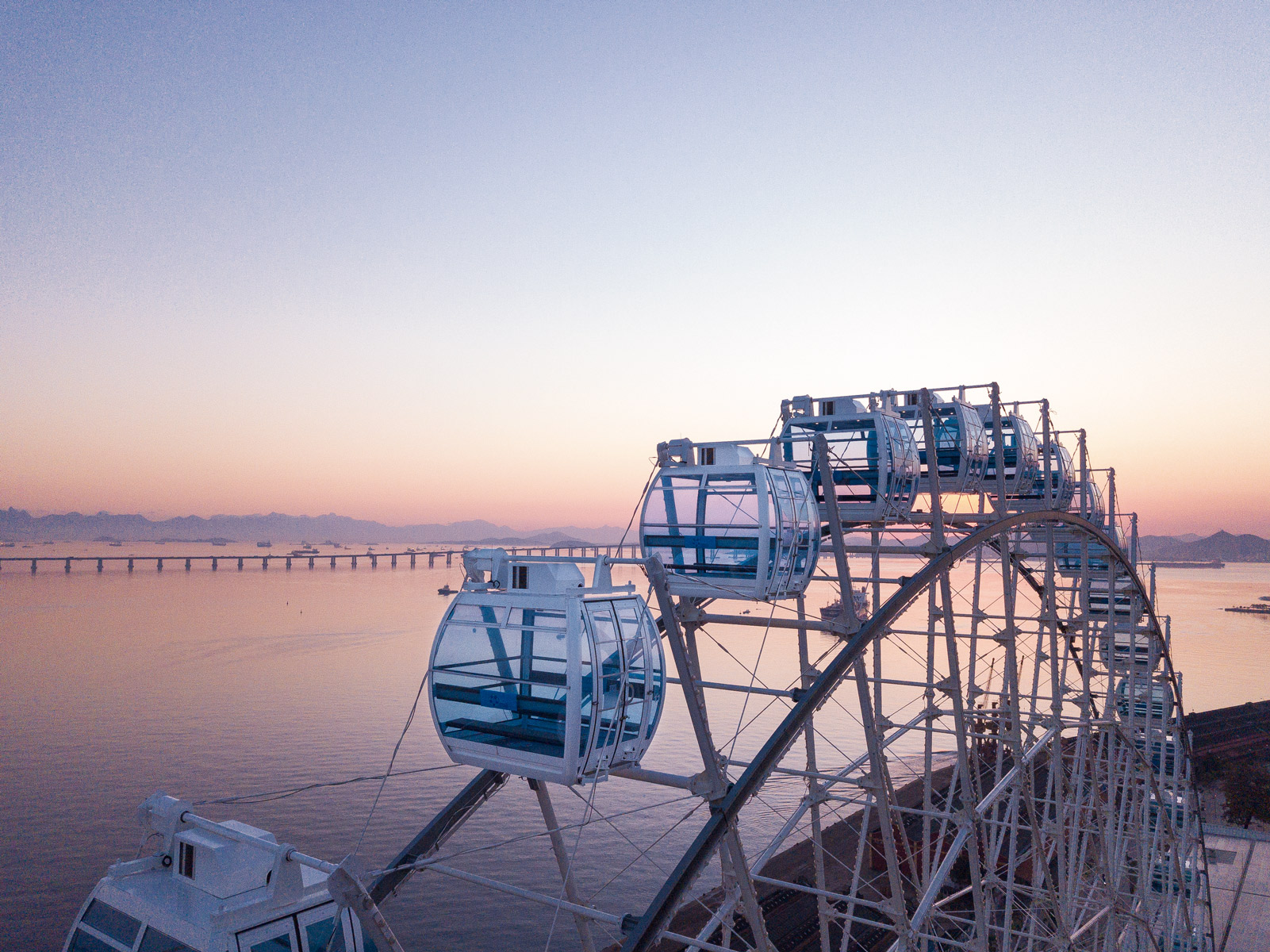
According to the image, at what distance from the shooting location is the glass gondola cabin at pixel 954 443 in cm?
2028

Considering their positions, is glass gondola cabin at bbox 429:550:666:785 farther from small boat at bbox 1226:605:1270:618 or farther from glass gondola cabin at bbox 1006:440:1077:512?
small boat at bbox 1226:605:1270:618

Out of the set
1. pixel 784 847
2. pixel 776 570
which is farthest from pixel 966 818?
pixel 784 847

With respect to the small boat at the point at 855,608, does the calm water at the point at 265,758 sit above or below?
below

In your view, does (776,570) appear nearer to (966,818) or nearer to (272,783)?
(966,818)

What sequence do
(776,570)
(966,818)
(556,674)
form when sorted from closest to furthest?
(556,674), (776,570), (966,818)

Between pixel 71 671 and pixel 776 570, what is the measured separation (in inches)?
3798

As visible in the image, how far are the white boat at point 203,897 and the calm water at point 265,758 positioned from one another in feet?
101

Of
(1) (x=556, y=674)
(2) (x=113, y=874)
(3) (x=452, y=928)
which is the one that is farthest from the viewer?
(3) (x=452, y=928)

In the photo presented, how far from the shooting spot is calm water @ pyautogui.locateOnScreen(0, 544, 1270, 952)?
138ft

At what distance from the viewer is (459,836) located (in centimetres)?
5156

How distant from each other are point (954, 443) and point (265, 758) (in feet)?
174

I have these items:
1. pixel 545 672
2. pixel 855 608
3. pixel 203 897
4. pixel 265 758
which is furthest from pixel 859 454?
pixel 265 758

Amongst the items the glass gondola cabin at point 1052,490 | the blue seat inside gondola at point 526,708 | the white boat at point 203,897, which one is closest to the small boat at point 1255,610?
the glass gondola cabin at point 1052,490

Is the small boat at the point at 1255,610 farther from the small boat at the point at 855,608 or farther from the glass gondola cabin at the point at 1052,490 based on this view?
the glass gondola cabin at the point at 1052,490
